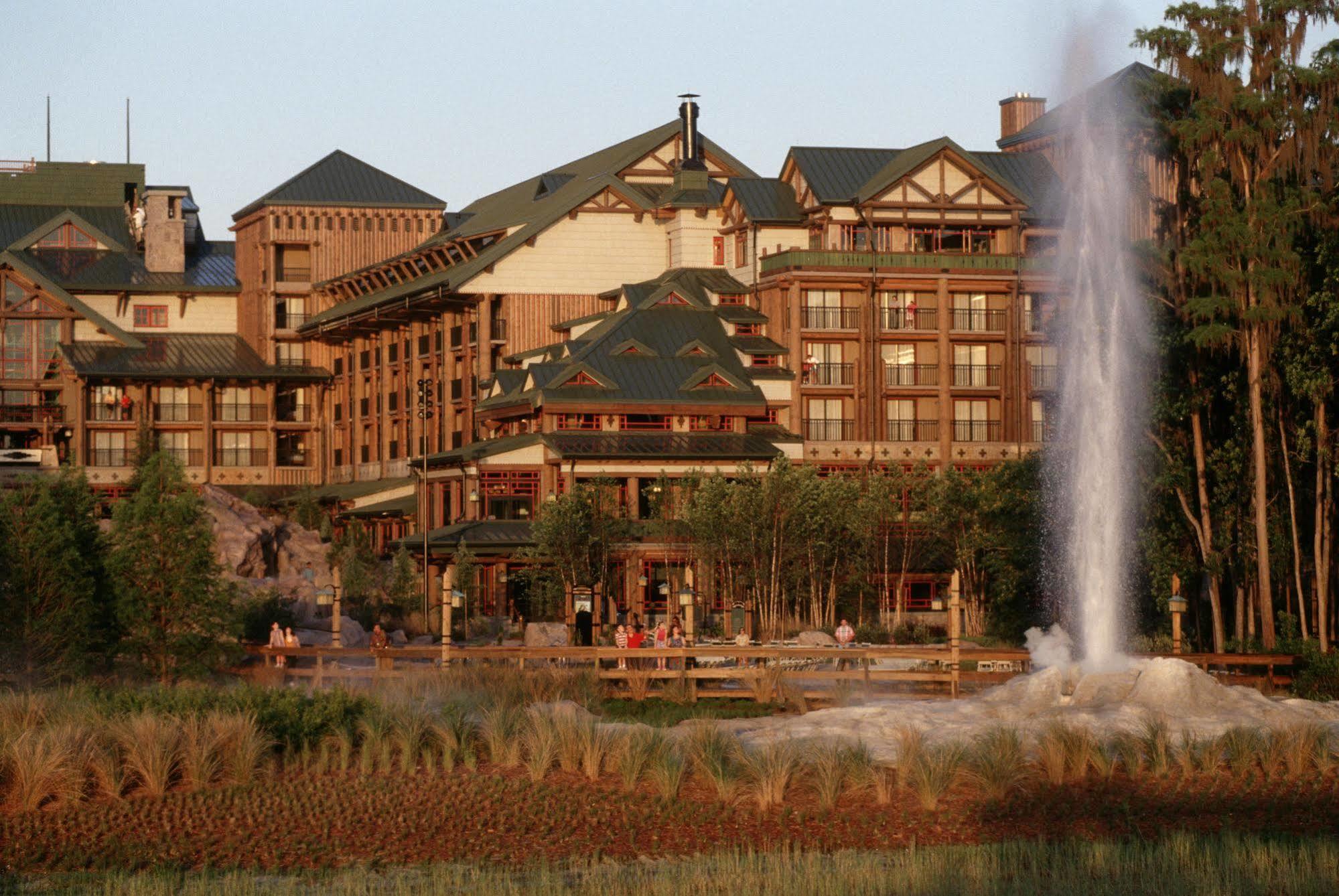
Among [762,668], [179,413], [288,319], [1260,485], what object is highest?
[288,319]

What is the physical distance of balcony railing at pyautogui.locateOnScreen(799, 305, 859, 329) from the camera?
83125mm

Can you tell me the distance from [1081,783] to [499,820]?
828cm

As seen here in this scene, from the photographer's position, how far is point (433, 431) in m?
91.9

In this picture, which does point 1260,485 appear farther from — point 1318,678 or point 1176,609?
point 1318,678

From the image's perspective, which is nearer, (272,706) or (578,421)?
(272,706)

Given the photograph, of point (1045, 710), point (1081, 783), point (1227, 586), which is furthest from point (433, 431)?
point (1081, 783)

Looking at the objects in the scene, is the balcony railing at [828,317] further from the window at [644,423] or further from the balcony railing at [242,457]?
the balcony railing at [242,457]

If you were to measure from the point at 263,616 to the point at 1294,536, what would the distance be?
89.2 ft

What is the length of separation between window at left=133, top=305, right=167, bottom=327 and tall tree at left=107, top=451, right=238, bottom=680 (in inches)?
2410

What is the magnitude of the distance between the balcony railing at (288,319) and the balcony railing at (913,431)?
108 ft

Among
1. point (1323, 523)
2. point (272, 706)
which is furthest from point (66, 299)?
point (272, 706)

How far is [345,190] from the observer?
343ft

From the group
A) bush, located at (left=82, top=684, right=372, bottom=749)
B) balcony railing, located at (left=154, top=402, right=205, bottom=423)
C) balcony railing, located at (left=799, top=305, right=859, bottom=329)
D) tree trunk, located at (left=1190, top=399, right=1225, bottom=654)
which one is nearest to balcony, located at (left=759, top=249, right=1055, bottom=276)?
balcony railing, located at (left=799, top=305, right=859, bottom=329)

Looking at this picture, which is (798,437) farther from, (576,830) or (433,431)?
(576,830)
